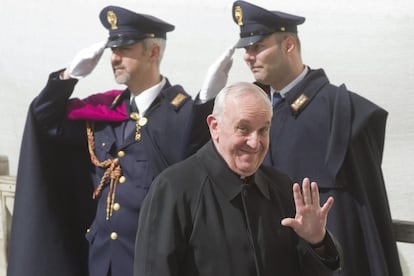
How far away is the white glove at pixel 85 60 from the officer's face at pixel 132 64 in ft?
0.22

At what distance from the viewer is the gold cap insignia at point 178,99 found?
324cm

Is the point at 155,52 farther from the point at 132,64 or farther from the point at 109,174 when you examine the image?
the point at 109,174

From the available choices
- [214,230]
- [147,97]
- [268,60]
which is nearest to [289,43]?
[268,60]

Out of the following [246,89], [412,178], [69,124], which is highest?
[246,89]

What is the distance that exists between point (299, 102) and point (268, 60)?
0.15 metres

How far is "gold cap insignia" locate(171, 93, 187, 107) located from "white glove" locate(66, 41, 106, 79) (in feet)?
0.92

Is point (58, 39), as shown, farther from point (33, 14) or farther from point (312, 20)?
point (312, 20)

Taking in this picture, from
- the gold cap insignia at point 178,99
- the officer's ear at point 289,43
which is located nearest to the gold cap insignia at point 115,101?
the gold cap insignia at point 178,99

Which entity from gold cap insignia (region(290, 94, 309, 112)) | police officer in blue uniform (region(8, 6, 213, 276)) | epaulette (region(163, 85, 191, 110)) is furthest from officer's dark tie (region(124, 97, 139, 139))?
gold cap insignia (region(290, 94, 309, 112))

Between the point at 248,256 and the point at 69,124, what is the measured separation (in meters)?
1.20

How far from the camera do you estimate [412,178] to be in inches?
170

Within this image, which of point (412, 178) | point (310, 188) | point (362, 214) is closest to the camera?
point (310, 188)

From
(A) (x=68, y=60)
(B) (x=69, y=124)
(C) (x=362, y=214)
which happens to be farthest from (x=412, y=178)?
(A) (x=68, y=60)

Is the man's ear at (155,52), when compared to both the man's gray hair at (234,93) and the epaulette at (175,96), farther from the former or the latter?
the man's gray hair at (234,93)
